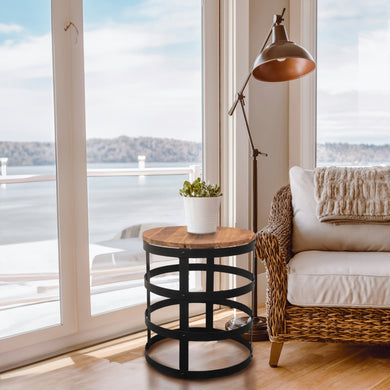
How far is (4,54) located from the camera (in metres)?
2.06

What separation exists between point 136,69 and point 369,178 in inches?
52.6

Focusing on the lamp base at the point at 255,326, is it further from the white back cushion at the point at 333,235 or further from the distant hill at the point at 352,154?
the distant hill at the point at 352,154

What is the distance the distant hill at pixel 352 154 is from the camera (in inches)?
124

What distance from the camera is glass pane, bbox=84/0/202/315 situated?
94.6 inches

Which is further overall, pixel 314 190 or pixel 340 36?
pixel 340 36

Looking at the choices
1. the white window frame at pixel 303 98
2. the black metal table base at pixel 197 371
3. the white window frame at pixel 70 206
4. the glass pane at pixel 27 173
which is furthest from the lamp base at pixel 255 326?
the white window frame at pixel 303 98

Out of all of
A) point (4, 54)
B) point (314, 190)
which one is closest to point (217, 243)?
point (314, 190)

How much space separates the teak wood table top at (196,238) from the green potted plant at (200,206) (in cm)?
4

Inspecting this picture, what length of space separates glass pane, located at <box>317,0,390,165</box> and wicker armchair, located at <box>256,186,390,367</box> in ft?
4.66

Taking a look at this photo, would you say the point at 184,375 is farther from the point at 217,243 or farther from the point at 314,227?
the point at 314,227

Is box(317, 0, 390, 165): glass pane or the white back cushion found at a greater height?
box(317, 0, 390, 165): glass pane

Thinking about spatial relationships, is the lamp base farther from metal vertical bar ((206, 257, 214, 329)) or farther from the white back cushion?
the white back cushion

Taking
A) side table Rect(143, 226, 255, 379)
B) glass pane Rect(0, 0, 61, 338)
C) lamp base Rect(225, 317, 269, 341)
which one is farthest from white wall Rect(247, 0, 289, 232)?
glass pane Rect(0, 0, 61, 338)

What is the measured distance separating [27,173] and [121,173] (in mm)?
505
